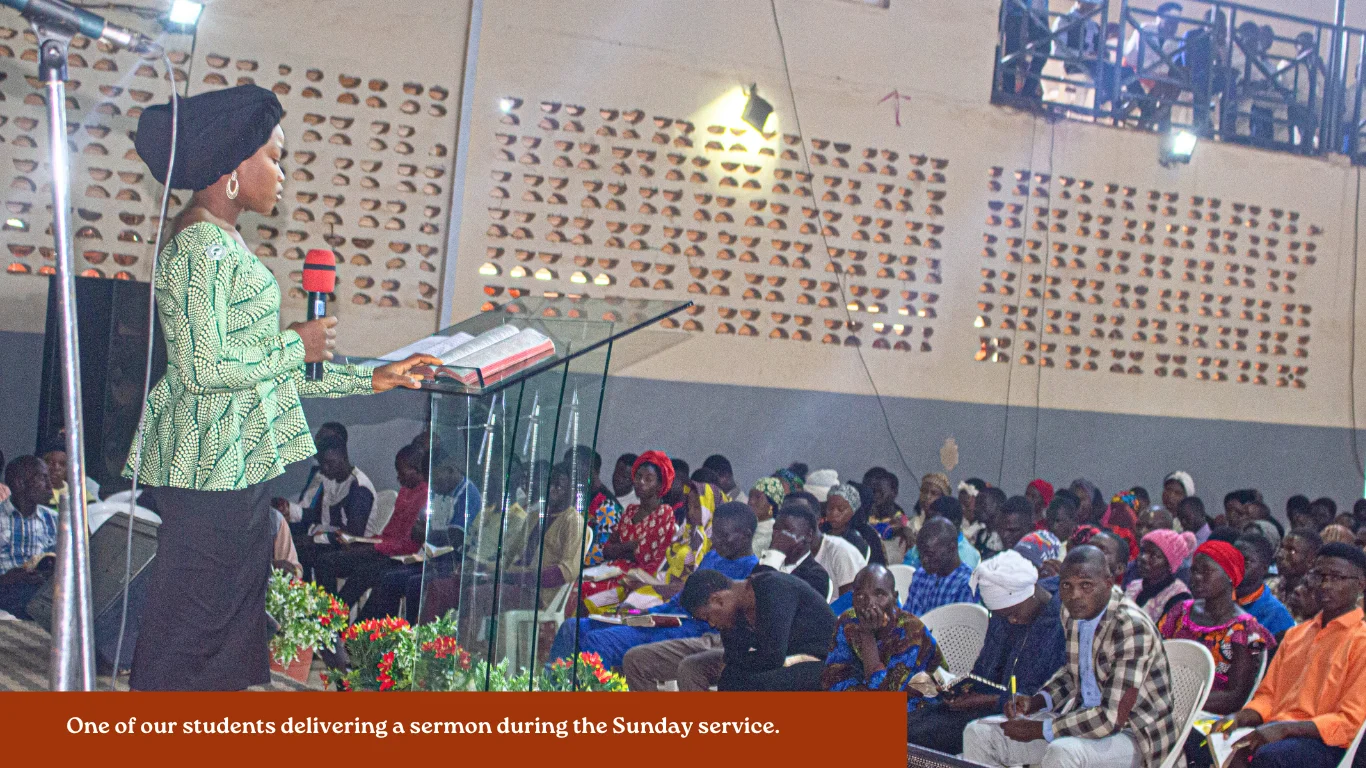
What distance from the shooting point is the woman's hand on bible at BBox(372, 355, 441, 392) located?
2.26 metres

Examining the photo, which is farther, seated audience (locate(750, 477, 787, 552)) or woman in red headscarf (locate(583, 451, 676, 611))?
seated audience (locate(750, 477, 787, 552))

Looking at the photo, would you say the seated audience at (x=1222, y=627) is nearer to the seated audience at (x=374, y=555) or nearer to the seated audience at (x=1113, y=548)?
the seated audience at (x=1113, y=548)

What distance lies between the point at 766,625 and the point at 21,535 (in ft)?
11.9

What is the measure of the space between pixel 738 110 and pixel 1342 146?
5.44 metres

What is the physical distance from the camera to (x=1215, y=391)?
10.4 metres

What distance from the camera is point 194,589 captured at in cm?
221

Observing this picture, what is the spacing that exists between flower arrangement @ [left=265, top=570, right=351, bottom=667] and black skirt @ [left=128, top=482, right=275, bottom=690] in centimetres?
197

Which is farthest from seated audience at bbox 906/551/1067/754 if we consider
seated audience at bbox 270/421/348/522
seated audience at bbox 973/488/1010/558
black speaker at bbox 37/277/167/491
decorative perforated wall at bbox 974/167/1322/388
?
decorative perforated wall at bbox 974/167/1322/388

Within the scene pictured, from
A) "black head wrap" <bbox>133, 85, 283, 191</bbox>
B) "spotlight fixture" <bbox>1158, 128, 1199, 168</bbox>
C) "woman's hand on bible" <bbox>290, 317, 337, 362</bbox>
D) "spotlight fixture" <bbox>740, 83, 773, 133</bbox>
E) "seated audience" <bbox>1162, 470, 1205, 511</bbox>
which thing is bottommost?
"seated audience" <bbox>1162, 470, 1205, 511</bbox>

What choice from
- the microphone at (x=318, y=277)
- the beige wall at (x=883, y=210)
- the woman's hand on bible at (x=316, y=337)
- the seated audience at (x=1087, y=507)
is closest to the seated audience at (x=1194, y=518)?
the seated audience at (x=1087, y=507)

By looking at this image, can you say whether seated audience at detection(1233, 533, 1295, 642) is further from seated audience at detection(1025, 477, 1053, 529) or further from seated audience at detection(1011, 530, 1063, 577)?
seated audience at detection(1025, 477, 1053, 529)

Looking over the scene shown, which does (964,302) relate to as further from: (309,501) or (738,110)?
(309,501)

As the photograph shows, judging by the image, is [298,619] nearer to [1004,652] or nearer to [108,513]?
[108,513]

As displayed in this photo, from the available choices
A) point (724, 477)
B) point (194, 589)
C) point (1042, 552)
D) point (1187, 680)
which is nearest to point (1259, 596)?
point (1042, 552)
